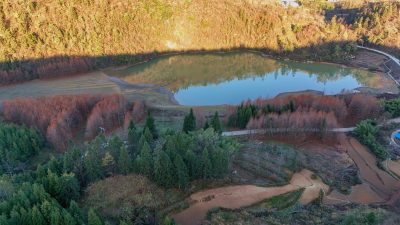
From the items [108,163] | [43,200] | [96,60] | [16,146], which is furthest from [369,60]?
[43,200]

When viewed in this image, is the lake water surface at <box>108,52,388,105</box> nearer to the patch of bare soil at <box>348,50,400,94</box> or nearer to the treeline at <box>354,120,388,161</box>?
the patch of bare soil at <box>348,50,400,94</box>

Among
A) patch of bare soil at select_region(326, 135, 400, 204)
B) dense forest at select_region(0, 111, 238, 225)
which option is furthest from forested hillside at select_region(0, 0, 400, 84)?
patch of bare soil at select_region(326, 135, 400, 204)

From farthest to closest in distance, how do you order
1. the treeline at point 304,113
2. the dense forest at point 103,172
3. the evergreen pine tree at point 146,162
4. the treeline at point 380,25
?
1. the treeline at point 380,25
2. the treeline at point 304,113
3. the evergreen pine tree at point 146,162
4. the dense forest at point 103,172

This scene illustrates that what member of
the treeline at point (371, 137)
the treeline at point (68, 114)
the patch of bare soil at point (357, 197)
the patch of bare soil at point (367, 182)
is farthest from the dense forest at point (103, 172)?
the treeline at point (371, 137)

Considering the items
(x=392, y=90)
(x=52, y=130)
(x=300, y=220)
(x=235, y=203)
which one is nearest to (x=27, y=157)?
(x=52, y=130)

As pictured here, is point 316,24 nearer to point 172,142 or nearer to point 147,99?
point 147,99

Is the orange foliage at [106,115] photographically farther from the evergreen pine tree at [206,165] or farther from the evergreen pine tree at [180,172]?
the evergreen pine tree at [206,165]

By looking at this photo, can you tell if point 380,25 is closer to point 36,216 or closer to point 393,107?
point 393,107
